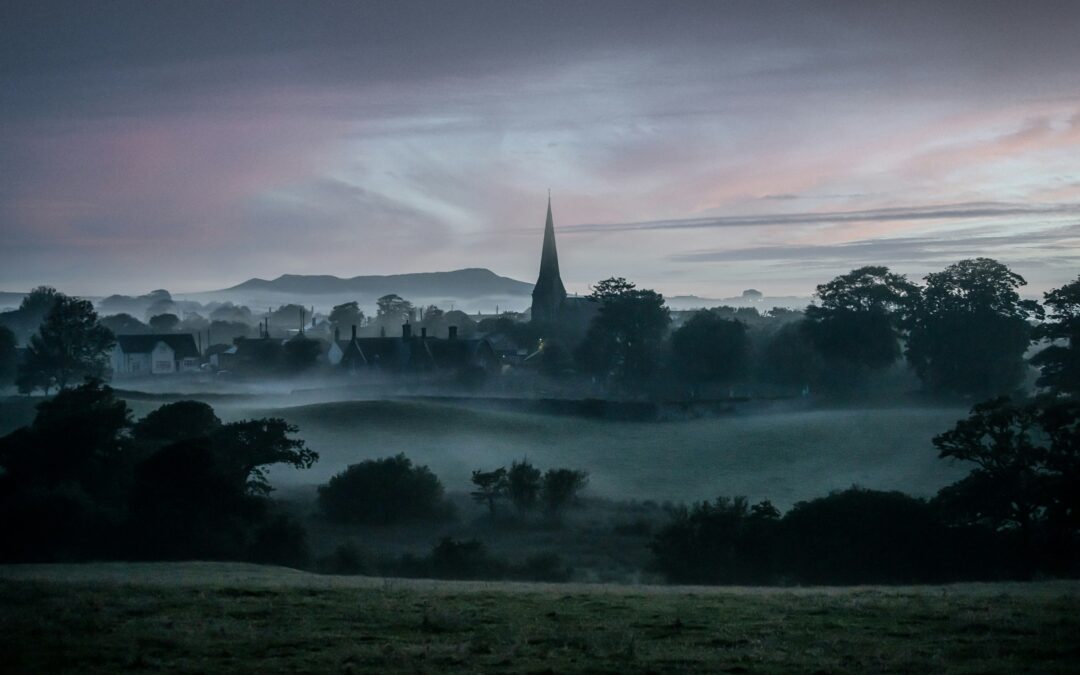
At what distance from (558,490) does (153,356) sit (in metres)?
72.4

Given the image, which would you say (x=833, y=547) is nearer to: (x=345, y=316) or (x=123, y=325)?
(x=345, y=316)

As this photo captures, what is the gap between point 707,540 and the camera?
29141 mm

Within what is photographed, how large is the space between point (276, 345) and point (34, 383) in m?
27.9

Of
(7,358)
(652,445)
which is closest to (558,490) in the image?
(652,445)

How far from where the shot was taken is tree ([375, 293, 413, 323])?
168 m

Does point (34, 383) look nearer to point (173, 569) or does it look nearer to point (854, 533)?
point (173, 569)

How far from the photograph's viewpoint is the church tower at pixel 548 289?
11731 cm

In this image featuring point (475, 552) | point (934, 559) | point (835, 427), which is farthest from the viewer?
point (835, 427)

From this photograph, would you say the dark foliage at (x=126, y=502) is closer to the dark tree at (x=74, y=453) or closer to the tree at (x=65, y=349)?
the dark tree at (x=74, y=453)

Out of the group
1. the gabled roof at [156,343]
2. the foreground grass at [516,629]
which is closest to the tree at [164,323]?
the gabled roof at [156,343]

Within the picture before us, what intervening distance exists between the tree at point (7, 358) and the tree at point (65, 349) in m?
12.0

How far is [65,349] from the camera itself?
74.6 metres

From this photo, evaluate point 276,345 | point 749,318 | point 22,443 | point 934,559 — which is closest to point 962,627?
point 934,559

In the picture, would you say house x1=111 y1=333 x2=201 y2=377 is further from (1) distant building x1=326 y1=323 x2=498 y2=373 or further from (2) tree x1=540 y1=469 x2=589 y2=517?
(2) tree x1=540 y1=469 x2=589 y2=517
